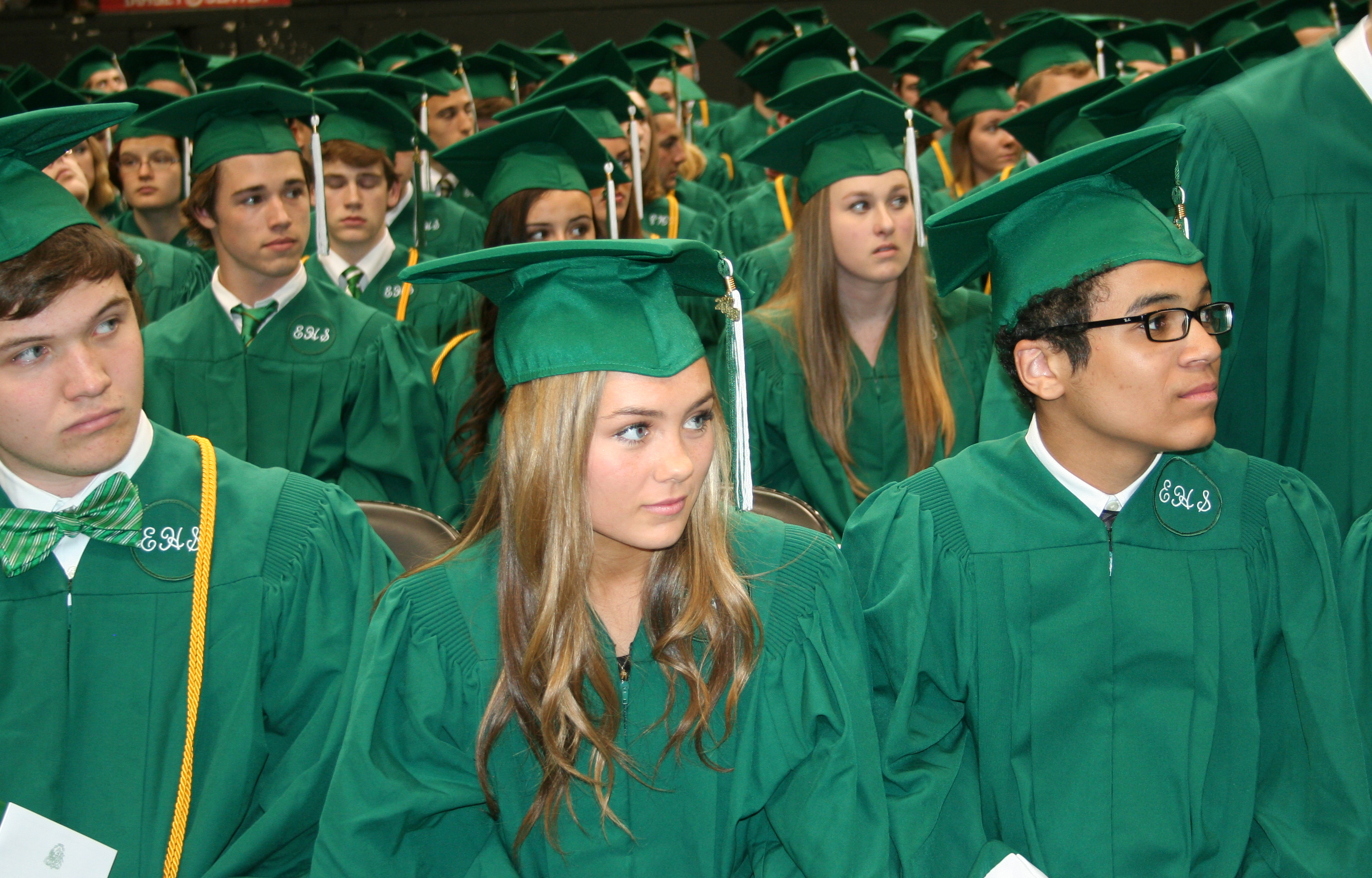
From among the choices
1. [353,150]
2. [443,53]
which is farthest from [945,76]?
[353,150]

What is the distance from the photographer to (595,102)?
17.2 feet

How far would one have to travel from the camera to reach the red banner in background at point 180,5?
1236 centimetres

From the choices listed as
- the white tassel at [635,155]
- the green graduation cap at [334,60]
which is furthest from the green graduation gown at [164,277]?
the green graduation cap at [334,60]

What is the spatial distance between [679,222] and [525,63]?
3.00 metres

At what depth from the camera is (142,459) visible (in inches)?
77.2

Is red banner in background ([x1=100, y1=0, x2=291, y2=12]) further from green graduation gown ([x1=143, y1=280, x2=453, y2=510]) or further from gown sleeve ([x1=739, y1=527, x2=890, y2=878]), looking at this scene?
gown sleeve ([x1=739, y1=527, x2=890, y2=878])

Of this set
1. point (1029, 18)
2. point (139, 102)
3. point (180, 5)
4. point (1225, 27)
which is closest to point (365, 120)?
point (139, 102)

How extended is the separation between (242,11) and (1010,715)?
1277 cm

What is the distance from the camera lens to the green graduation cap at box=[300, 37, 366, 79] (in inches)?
354

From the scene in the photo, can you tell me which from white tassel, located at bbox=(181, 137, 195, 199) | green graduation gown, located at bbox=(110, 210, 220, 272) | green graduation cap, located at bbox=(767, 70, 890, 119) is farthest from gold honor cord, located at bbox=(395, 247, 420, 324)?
green graduation cap, located at bbox=(767, 70, 890, 119)

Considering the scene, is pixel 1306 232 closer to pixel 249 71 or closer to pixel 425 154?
pixel 249 71

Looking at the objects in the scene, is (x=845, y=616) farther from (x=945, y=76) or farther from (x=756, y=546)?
(x=945, y=76)

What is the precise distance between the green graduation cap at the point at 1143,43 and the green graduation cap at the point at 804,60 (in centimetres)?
149

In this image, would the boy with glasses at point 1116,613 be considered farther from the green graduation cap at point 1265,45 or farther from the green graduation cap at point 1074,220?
the green graduation cap at point 1265,45
